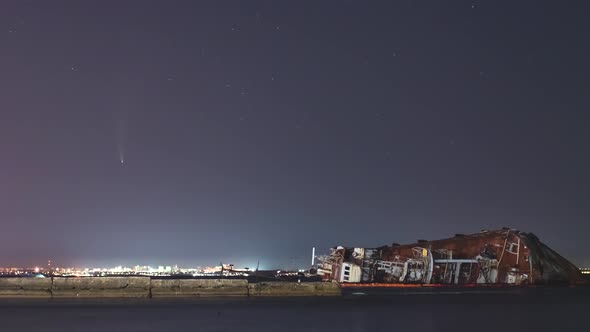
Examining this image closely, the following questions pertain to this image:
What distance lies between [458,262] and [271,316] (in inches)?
1559

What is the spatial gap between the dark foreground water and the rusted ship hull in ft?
89.4

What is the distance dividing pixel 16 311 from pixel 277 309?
11.1 m

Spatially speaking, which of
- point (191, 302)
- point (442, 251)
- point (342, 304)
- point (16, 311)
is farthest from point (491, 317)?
point (442, 251)

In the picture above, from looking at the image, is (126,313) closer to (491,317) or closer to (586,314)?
(491,317)

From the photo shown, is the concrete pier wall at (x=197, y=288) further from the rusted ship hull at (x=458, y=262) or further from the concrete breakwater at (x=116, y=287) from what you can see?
the rusted ship hull at (x=458, y=262)

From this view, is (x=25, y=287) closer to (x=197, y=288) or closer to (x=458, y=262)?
(x=197, y=288)

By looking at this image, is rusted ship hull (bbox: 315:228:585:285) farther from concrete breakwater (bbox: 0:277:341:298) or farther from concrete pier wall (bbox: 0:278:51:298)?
concrete pier wall (bbox: 0:278:51:298)

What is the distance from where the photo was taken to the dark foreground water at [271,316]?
18875mm

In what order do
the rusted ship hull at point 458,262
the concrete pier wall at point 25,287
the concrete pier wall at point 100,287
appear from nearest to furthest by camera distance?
the concrete pier wall at point 25,287 → the concrete pier wall at point 100,287 → the rusted ship hull at point 458,262

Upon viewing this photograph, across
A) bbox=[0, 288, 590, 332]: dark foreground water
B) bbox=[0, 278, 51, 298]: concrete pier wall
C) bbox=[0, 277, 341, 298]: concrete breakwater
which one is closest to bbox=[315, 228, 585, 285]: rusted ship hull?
bbox=[0, 277, 341, 298]: concrete breakwater

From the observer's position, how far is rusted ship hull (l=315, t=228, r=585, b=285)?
56.8 m

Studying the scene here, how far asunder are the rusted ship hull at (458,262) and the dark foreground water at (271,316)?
27.2 meters

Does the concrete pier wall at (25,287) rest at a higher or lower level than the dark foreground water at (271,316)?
higher

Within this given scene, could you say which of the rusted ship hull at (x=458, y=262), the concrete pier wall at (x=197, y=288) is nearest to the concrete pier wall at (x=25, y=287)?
the concrete pier wall at (x=197, y=288)
